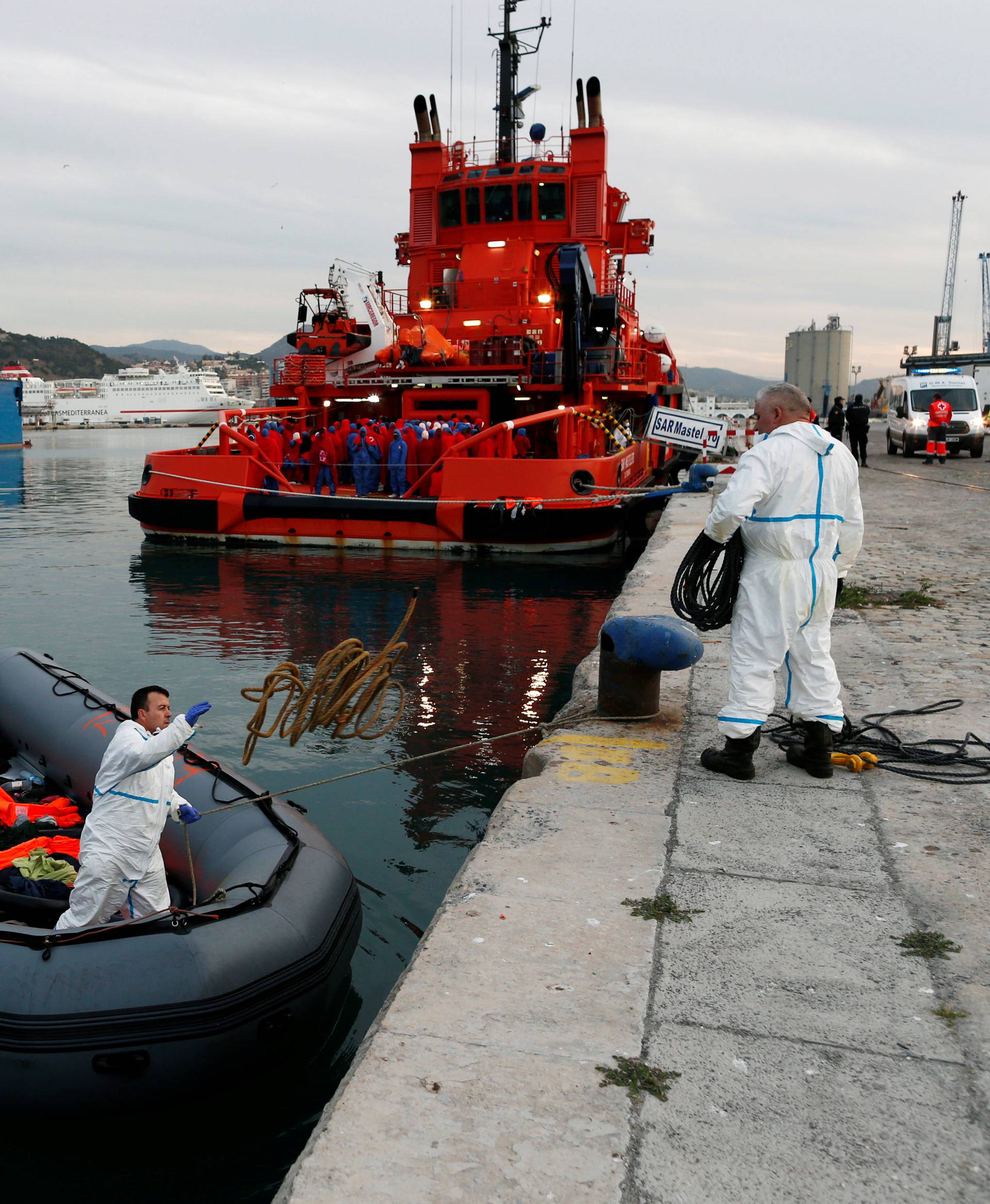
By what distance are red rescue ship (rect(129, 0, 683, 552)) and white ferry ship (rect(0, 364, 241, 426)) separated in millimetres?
129810

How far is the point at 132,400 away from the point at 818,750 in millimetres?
161918

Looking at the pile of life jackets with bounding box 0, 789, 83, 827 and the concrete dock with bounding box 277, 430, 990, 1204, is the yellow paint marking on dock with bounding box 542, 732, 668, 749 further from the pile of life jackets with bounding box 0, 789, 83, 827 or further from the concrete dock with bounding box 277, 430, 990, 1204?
the pile of life jackets with bounding box 0, 789, 83, 827

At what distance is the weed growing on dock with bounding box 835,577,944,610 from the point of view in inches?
311

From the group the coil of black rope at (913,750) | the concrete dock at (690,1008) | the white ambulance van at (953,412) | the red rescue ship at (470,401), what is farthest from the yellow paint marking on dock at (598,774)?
the white ambulance van at (953,412)

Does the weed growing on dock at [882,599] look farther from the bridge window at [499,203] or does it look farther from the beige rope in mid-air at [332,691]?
the bridge window at [499,203]

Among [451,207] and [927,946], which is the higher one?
[451,207]

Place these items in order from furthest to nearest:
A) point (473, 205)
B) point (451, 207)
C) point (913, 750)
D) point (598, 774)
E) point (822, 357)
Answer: point (822, 357) → point (451, 207) → point (473, 205) → point (913, 750) → point (598, 774)

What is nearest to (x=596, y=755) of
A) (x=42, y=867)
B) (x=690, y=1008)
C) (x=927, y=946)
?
(x=927, y=946)

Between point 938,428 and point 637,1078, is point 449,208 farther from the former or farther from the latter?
point 637,1078

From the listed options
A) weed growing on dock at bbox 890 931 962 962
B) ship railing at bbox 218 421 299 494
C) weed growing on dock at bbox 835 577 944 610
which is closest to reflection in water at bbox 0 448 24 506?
ship railing at bbox 218 421 299 494

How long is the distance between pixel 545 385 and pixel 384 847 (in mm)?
13005

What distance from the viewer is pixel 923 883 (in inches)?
130

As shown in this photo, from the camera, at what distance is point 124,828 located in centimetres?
385

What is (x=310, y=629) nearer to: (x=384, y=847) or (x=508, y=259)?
(x=384, y=847)
